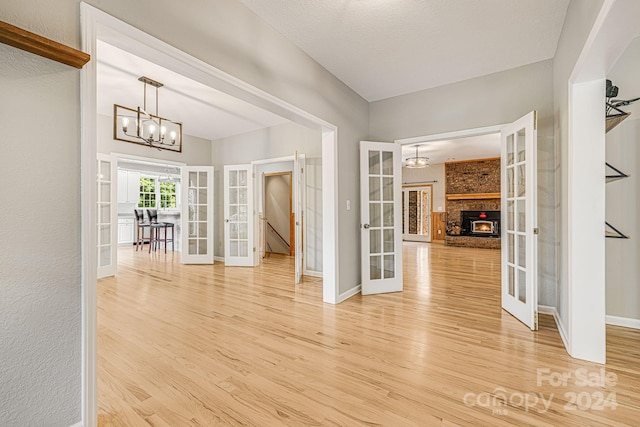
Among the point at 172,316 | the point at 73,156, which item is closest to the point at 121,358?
the point at 172,316

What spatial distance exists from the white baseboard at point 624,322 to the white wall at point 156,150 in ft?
22.7

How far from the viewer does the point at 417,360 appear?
215 centimetres

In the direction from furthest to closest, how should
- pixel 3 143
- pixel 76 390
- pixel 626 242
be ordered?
pixel 626 242
pixel 76 390
pixel 3 143

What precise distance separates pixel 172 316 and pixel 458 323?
3.03m

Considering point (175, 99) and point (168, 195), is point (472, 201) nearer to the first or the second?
point (175, 99)

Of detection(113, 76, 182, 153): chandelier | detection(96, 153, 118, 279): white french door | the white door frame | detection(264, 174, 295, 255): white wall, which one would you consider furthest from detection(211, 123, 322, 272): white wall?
the white door frame

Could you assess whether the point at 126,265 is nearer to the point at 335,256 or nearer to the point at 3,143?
the point at 335,256

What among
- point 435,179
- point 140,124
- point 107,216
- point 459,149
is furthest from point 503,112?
point 435,179

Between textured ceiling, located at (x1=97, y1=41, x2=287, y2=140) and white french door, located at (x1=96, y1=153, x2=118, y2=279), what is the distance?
93 centimetres

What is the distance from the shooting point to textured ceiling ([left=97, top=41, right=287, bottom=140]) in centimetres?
313

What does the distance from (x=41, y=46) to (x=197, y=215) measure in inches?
212

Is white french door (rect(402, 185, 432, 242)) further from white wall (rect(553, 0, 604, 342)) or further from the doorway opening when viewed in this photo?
white wall (rect(553, 0, 604, 342))

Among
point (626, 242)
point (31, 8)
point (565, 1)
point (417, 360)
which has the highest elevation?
point (565, 1)

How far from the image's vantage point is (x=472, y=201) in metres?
9.42
